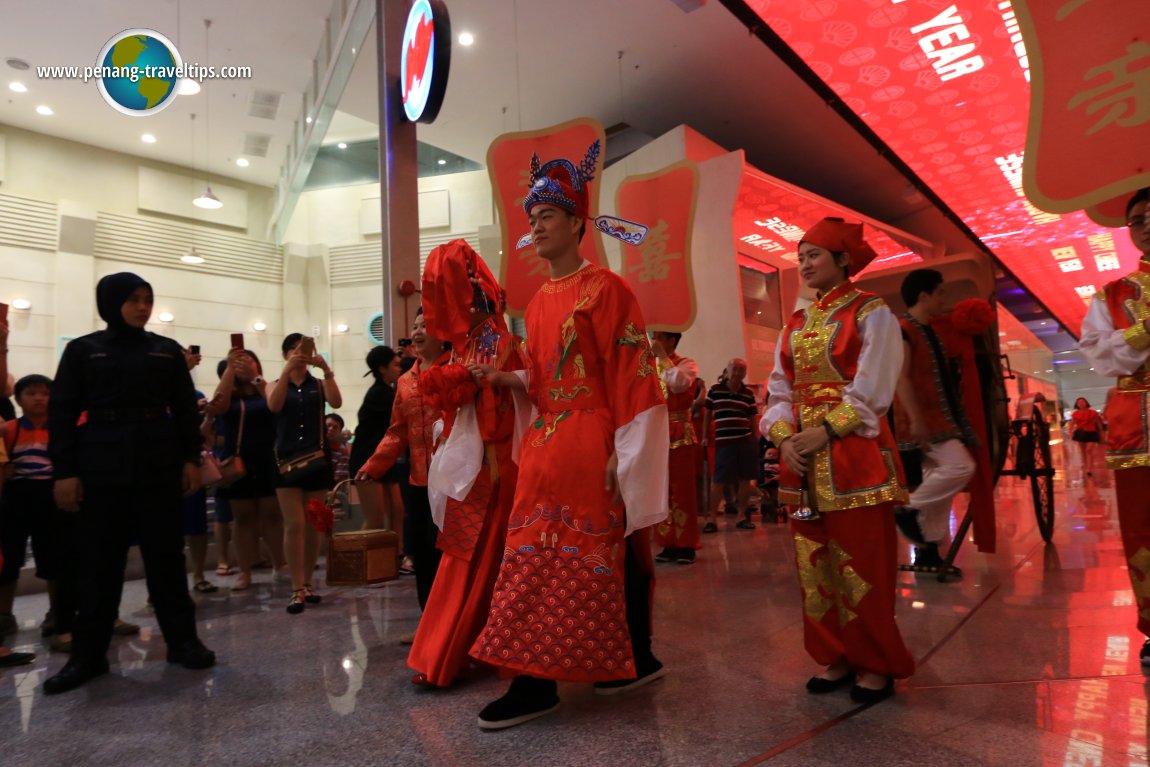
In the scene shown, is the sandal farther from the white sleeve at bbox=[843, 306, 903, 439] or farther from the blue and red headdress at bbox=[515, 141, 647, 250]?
the white sleeve at bbox=[843, 306, 903, 439]

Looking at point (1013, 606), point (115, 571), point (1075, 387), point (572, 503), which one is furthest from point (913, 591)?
point (1075, 387)

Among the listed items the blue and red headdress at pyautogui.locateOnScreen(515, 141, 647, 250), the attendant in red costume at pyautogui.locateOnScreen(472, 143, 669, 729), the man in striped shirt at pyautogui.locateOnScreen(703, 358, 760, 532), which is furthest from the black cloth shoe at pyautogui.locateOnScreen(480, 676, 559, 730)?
the man in striped shirt at pyautogui.locateOnScreen(703, 358, 760, 532)

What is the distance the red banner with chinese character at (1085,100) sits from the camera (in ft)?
7.17

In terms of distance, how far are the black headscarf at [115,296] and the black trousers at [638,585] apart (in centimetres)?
221

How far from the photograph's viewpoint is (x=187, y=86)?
9.01m

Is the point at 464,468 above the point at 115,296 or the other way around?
the other way around

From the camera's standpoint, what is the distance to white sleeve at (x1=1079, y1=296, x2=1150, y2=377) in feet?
7.34

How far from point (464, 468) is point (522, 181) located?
4.02 meters

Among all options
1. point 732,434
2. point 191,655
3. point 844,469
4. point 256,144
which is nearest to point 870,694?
point 844,469

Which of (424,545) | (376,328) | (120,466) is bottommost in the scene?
(424,545)

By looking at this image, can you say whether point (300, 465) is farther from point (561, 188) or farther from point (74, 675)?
point (561, 188)

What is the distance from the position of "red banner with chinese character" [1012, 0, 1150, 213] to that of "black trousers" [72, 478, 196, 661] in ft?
11.3

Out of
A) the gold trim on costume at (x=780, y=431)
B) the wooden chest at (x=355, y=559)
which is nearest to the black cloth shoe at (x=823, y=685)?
the gold trim on costume at (x=780, y=431)

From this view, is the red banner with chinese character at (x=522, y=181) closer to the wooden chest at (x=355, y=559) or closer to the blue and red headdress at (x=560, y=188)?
the wooden chest at (x=355, y=559)
